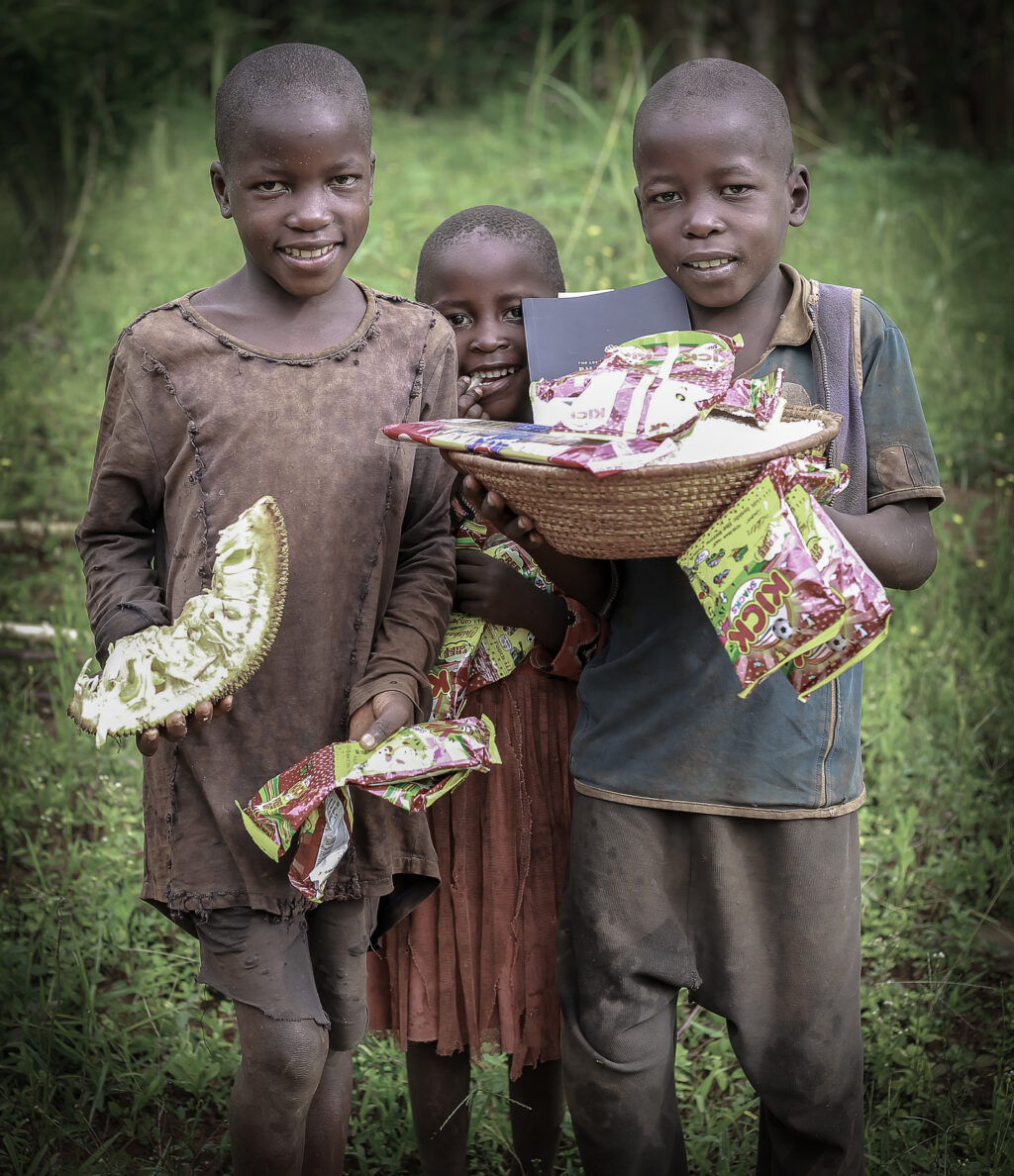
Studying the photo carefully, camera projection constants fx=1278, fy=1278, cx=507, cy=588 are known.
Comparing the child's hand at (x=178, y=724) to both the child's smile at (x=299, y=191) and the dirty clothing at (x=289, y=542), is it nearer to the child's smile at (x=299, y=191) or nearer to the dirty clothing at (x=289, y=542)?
the dirty clothing at (x=289, y=542)

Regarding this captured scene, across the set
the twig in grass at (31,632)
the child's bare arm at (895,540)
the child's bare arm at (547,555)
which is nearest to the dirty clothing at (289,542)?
the child's bare arm at (547,555)

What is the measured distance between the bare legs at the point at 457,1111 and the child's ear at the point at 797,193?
4.89ft

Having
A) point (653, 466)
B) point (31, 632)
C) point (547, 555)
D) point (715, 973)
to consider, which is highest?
point (653, 466)

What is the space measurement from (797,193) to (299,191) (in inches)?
29.6

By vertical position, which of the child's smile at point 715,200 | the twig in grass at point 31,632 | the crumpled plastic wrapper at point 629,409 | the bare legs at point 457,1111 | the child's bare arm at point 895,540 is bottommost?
the bare legs at point 457,1111

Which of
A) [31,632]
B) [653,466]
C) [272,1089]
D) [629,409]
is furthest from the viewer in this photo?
[31,632]

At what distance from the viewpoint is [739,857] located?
1875mm

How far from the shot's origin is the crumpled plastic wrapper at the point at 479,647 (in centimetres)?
211

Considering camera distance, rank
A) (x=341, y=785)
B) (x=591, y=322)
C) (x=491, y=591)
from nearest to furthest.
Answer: (x=341, y=785), (x=591, y=322), (x=491, y=591)

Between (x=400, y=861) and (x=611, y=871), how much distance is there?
1.07ft

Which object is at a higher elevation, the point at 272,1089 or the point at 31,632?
the point at 31,632

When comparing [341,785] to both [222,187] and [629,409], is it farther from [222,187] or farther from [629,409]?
[222,187]

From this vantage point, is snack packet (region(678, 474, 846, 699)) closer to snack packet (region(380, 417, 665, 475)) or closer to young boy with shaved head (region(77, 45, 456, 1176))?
snack packet (region(380, 417, 665, 475))

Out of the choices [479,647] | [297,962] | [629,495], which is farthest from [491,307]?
[297,962]
